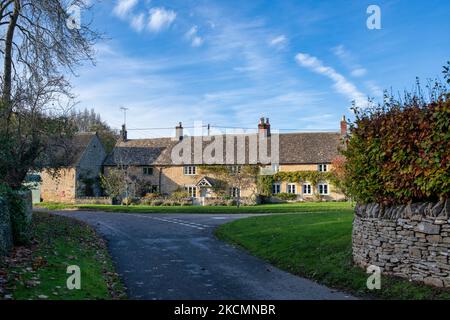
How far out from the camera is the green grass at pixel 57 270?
7.91 metres

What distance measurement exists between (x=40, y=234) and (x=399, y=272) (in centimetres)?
1189

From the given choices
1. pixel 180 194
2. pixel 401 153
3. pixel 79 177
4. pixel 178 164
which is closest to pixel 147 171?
pixel 178 164

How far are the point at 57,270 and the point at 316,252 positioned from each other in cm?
734

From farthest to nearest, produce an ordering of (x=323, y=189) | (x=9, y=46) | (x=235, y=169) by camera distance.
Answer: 1. (x=235, y=169)
2. (x=323, y=189)
3. (x=9, y=46)

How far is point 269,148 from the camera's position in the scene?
178ft

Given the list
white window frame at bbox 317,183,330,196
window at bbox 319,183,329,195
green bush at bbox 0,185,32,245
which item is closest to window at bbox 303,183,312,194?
white window frame at bbox 317,183,330,196

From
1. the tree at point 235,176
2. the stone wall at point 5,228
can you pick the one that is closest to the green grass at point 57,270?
the stone wall at point 5,228

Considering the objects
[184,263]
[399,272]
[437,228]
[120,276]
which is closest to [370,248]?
[399,272]

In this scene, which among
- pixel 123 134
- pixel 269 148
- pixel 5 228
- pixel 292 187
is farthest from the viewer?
pixel 123 134

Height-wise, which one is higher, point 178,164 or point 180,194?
point 178,164

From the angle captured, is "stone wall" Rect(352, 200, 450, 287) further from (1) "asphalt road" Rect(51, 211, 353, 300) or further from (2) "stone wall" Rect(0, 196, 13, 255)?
(2) "stone wall" Rect(0, 196, 13, 255)

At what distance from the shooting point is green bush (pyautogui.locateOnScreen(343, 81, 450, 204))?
8781mm

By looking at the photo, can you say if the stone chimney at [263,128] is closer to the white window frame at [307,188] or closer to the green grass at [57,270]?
the white window frame at [307,188]

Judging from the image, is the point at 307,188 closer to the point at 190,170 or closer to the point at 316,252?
the point at 190,170
